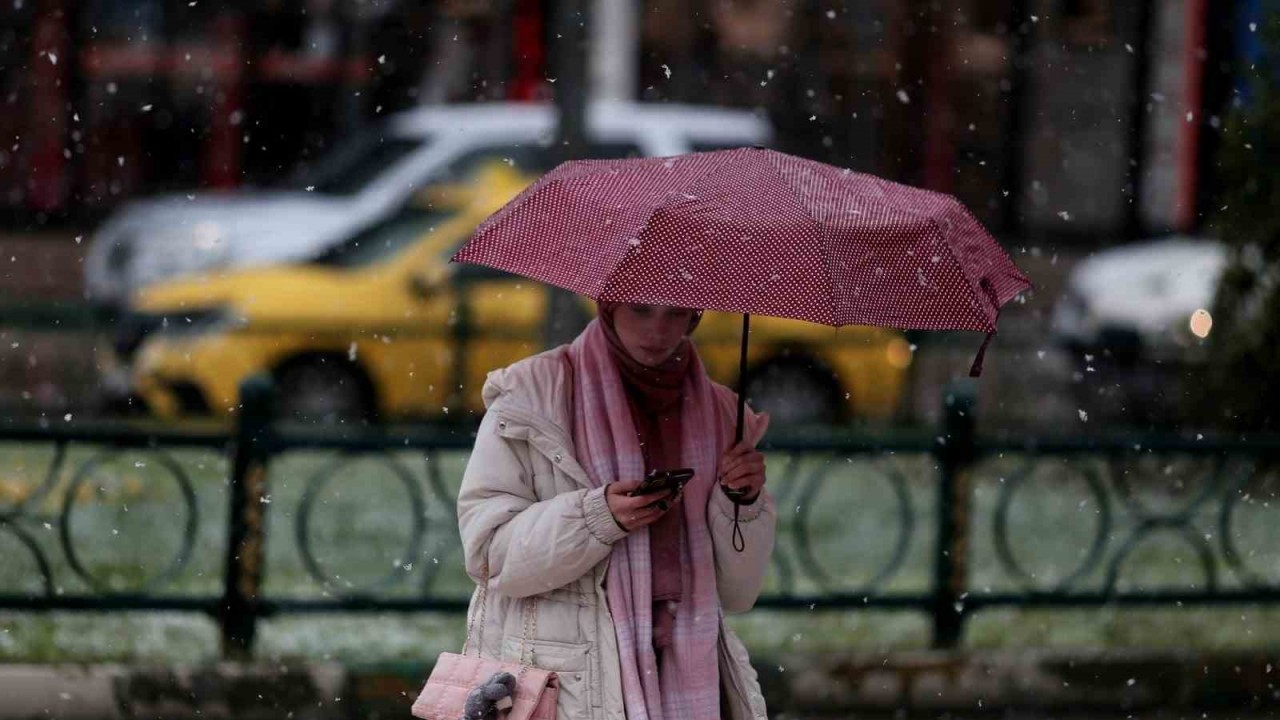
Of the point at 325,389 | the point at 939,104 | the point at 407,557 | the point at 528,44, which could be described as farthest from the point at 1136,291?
the point at 407,557

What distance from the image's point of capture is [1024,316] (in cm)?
1644

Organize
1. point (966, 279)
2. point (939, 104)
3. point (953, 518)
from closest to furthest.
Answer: point (966, 279)
point (953, 518)
point (939, 104)

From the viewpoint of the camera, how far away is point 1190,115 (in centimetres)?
1911

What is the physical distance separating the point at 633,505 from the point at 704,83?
1503cm

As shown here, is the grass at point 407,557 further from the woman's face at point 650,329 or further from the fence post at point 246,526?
the woman's face at point 650,329

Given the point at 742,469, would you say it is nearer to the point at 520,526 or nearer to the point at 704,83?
the point at 520,526

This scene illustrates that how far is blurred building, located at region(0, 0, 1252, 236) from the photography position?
1788 centimetres

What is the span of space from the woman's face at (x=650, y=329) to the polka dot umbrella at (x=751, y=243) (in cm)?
18

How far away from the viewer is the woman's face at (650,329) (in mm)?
3406

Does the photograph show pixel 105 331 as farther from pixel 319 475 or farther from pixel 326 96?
pixel 326 96

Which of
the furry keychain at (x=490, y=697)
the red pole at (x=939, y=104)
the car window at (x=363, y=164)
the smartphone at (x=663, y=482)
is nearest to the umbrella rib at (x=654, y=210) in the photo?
the smartphone at (x=663, y=482)

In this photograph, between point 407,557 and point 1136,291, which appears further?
point 1136,291

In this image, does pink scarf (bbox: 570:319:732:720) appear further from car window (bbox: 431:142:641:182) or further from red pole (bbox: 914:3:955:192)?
red pole (bbox: 914:3:955:192)

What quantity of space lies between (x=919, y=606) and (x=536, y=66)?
12.2 m
